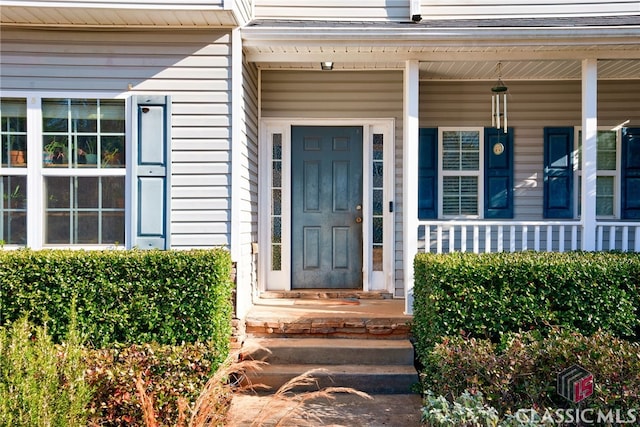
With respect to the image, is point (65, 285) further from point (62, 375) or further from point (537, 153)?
point (537, 153)

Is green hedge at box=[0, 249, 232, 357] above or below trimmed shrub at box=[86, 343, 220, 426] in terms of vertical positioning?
above

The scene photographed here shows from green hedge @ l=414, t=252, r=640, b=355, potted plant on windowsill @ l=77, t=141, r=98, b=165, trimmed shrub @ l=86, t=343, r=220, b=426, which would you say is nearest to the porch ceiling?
potted plant on windowsill @ l=77, t=141, r=98, b=165

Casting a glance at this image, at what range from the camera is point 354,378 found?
4.41 m

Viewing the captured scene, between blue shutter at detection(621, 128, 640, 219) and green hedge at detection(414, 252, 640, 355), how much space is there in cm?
246

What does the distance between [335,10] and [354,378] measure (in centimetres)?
377

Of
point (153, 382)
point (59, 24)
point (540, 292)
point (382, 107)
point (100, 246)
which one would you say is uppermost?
point (59, 24)

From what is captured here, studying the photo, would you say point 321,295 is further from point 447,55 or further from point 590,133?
point 590,133

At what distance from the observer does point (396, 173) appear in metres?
6.00

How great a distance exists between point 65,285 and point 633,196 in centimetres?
628

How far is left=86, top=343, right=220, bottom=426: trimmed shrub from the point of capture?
3.39 meters

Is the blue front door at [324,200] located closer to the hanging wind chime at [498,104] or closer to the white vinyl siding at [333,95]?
the white vinyl siding at [333,95]

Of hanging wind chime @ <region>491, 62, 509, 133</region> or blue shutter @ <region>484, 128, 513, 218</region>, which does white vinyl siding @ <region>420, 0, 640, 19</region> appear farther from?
blue shutter @ <region>484, 128, 513, 218</region>

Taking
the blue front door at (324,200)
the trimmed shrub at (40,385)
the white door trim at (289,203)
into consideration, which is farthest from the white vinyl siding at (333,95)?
the trimmed shrub at (40,385)

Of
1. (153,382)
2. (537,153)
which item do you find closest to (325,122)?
(537,153)
